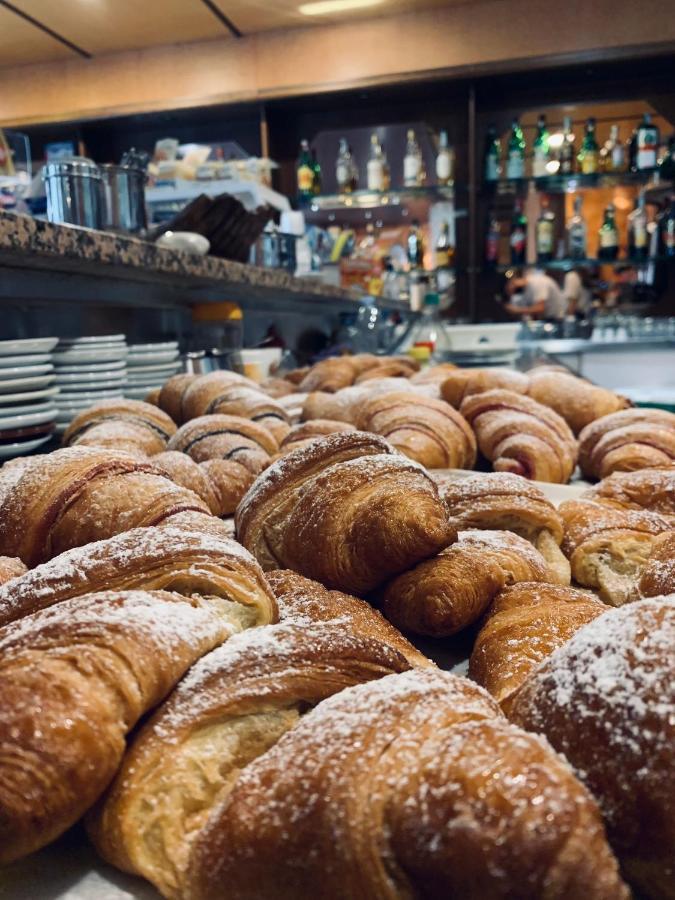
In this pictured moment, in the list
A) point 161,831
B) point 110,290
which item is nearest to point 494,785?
point 161,831

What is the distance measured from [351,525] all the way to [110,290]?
204 centimetres

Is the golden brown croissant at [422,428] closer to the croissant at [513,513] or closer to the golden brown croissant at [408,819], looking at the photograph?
the croissant at [513,513]

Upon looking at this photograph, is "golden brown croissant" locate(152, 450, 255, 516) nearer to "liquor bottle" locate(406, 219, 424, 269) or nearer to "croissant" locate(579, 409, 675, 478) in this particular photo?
"croissant" locate(579, 409, 675, 478)

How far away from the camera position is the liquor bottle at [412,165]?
7172 millimetres

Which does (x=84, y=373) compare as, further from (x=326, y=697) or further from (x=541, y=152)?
(x=541, y=152)

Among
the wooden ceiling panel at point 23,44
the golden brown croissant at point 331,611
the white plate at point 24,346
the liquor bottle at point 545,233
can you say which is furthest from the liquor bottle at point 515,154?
the golden brown croissant at point 331,611

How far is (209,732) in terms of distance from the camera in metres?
0.56

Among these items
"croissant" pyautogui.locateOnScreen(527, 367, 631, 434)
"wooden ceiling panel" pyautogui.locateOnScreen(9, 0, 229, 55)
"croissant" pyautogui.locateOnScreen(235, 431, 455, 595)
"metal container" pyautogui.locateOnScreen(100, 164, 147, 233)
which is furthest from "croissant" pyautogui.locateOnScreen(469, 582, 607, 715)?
"wooden ceiling panel" pyautogui.locateOnScreen(9, 0, 229, 55)

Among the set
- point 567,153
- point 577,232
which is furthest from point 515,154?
point 577,232

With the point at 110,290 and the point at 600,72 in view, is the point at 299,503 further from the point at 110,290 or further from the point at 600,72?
the point at 600,72

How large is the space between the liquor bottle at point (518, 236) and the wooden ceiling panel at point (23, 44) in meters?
4.79

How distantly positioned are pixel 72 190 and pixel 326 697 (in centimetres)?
245

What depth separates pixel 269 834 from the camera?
17.8 inches

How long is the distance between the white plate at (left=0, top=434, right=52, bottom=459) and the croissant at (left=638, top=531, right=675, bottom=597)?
1213 mm
